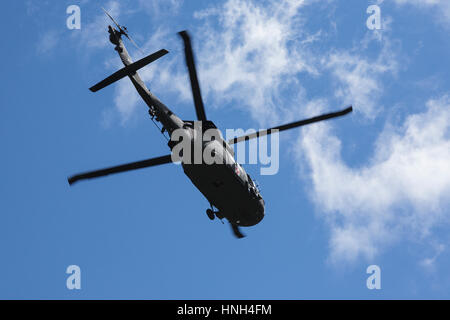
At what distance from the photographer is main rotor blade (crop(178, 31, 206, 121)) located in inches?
848

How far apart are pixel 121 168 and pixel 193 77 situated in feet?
22.2

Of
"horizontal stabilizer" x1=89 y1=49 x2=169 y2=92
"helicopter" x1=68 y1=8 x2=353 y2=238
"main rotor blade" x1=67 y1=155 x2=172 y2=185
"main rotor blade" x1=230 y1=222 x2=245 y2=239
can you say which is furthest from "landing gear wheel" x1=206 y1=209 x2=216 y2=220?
"horizontal stabilizer" x1=89 y1=49 x2=169 y2=92

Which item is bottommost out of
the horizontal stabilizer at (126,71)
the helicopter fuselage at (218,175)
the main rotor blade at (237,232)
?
the main rotor blade at (237,232)

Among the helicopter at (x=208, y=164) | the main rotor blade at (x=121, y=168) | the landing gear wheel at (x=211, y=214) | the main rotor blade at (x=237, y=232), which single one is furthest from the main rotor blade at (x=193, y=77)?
the main rotor blade at (x=237, y=232)

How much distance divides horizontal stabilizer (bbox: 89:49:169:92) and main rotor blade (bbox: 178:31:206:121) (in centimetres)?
664

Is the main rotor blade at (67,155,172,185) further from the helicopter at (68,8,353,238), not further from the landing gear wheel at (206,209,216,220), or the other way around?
the landing gear wheel at (206,209,216,220)

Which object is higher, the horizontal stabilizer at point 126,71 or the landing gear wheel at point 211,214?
the horizontal stabilizer at point 126,71

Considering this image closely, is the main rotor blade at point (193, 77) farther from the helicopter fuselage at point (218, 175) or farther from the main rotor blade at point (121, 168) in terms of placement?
the main rotor blade at point (121, 168)

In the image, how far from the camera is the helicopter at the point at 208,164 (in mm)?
26984

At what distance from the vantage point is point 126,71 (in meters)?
30.9

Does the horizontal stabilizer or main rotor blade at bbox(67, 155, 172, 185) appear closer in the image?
main rotor blade at bbox(67, 155, 172, 185)

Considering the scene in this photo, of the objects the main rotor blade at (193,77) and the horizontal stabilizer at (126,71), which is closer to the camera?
the main rotor blade at (193,77)

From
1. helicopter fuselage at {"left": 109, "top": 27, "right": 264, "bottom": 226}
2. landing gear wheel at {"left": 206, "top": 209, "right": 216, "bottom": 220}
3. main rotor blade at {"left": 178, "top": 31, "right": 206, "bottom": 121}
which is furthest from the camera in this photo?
landing gear wheel at {"left": 206, "top": 209, "right": 216, "bottom": 220}

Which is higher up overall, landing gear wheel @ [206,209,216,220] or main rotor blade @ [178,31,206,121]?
main rotor blade @ [178,31,206,121]
